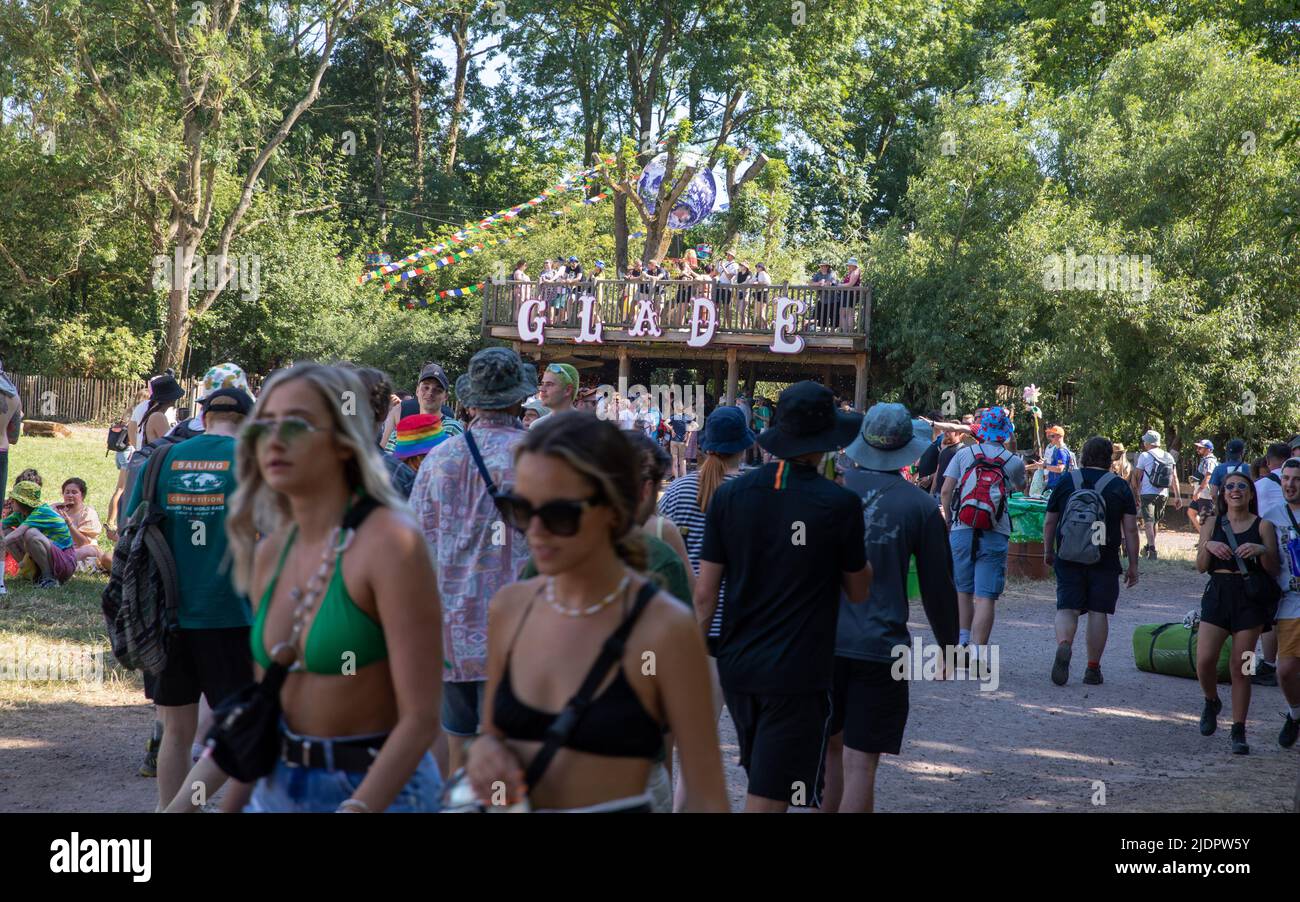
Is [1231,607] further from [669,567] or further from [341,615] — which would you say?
[341,615]

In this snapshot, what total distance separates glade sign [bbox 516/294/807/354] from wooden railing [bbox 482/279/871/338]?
0.56ft

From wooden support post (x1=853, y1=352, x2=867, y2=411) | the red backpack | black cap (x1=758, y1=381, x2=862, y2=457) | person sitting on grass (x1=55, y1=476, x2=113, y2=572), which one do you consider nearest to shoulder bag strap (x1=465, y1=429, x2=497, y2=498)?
black cap (x1=758, y1=381, x2=862, y2=457)

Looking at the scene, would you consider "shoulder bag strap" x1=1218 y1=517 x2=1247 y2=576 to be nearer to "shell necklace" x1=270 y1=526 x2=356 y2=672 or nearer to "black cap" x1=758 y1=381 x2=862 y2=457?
"black cap" x1=758 y1=381 x2=862 y2=457

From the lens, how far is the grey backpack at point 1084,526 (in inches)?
340

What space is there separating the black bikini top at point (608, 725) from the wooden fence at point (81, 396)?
32.1m

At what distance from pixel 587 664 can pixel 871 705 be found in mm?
2557

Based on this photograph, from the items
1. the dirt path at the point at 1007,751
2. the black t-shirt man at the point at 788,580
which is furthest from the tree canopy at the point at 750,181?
the black t-shirt man at the point at 788,580

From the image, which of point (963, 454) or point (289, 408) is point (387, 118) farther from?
point (289, 408)

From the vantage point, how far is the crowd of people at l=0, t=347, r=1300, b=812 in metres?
2.39

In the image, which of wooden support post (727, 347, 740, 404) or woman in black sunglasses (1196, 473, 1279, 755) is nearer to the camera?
woman in black sunglasses (1196, 473, 1279, 755)

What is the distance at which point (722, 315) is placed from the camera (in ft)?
91.0

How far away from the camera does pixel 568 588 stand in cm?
244
